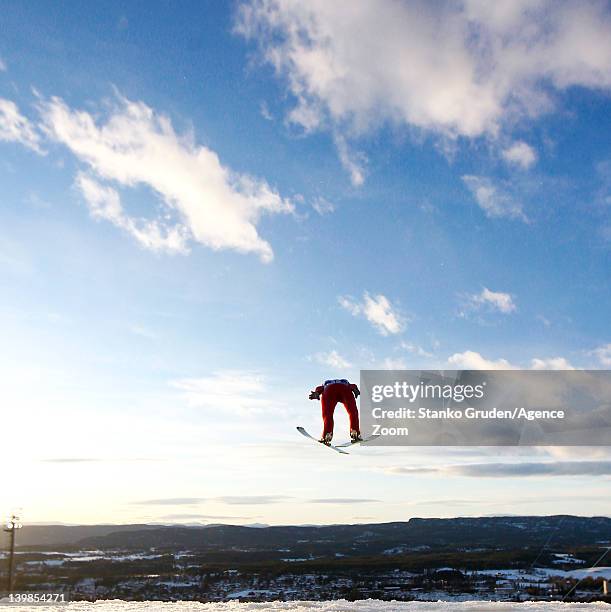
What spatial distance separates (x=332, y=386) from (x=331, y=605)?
9028mm

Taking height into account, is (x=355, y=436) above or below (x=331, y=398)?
below

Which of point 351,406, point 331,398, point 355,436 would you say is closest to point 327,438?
point 355,436

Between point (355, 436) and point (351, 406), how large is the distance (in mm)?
1368

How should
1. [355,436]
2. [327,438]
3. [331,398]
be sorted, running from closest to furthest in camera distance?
[331,398] → [327,438] → [355,436]

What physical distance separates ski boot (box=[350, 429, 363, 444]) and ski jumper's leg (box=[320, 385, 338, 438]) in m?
1.05

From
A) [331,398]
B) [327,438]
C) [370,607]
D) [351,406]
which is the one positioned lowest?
[370,607]

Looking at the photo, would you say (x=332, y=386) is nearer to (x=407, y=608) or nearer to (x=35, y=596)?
(x=407, y=608)

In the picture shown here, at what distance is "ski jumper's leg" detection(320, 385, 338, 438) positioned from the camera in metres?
20.3

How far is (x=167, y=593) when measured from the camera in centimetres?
15550

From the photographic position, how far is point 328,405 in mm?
20344

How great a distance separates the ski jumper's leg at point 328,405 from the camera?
2028cm

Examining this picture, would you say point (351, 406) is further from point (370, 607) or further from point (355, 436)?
point (370, 607)

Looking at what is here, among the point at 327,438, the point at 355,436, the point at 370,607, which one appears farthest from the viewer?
the point at 370,607

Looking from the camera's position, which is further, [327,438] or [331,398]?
[327,438]
